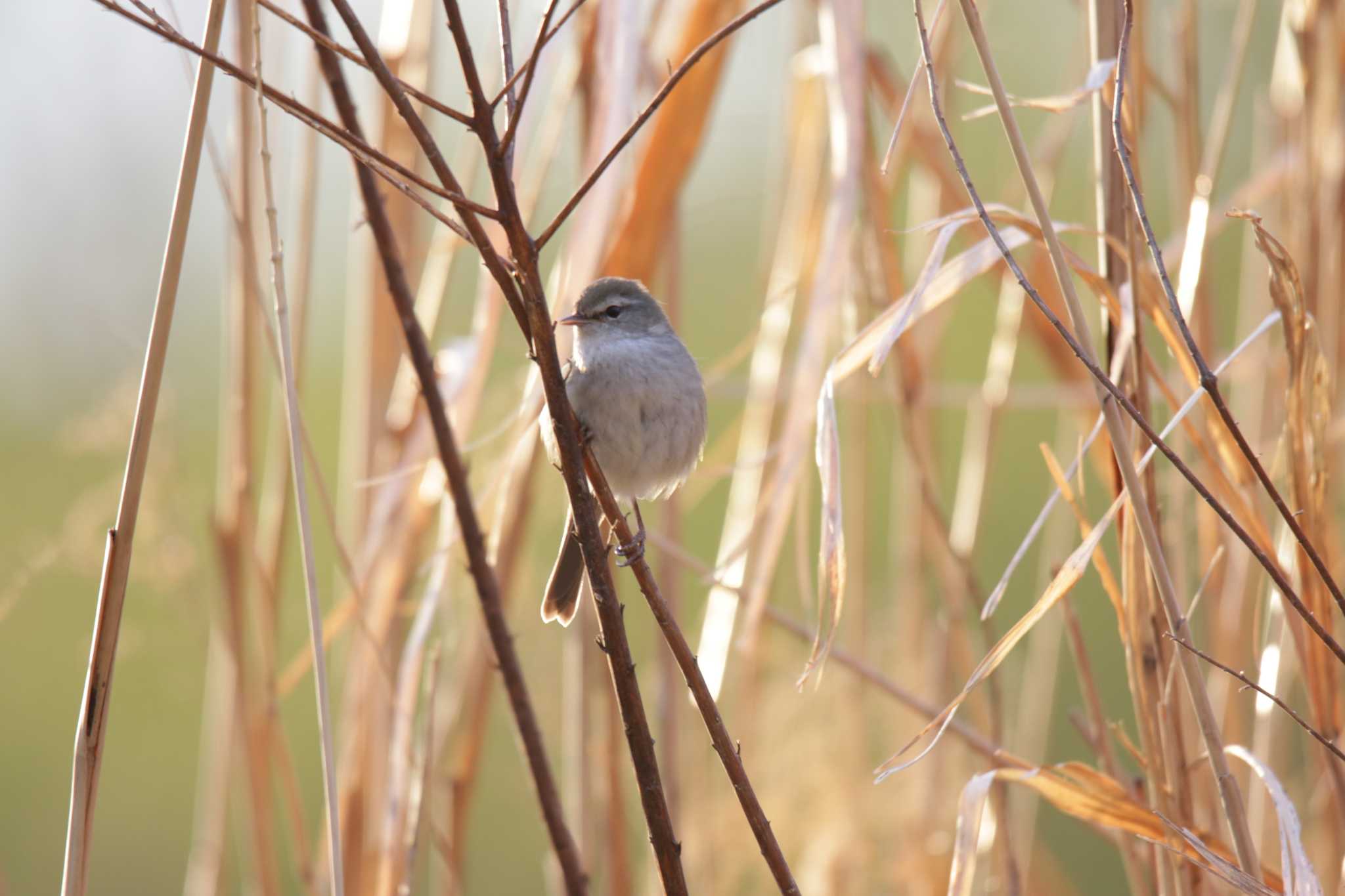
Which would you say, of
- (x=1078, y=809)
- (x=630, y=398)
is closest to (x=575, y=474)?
(x=1078, y=809)

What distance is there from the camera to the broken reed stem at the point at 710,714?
133 cm

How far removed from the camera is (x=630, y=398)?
2.46 m

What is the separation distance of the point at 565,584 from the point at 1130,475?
1221mm

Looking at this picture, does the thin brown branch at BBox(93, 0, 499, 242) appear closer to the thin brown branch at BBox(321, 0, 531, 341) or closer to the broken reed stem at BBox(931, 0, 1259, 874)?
the thin brown branch at BBox(321, 0, 531, 341)

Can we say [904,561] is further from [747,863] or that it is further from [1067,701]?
[1067,701]

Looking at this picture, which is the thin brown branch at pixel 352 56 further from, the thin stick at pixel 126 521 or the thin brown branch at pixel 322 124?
the thin stick at pixel 126 521

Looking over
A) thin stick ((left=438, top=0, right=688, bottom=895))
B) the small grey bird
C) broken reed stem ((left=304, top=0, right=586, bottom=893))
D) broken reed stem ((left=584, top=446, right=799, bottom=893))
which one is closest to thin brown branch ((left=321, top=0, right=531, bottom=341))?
thin stick ((left=438, top=0, right=688, bottom=895))

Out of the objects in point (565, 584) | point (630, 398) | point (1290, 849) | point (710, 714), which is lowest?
point (1290, 849)

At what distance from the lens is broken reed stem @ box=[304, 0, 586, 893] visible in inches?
66.6

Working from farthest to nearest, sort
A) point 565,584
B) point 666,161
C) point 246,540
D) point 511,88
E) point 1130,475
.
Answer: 1. point 565,584
2. point 246,540
3. point 666,161
4. point 1130,475
5. point 511,88

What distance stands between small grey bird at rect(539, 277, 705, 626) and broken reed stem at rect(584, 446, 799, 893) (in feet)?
3.03

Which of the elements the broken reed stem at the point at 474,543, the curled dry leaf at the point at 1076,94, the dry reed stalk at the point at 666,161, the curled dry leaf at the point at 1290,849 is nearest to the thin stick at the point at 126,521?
the broken reed stem at the point at 474,543

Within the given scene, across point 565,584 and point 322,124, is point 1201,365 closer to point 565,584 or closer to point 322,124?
point 322,124

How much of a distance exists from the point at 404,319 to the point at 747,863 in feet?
5.30
